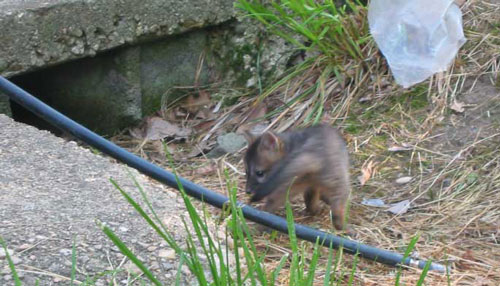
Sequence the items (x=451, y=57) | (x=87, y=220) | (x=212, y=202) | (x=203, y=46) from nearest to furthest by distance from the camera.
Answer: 1. (x=87, y=220)
2. (x=212, y=202)
3. (x=451, y=57)
4. (x=203, y=46)

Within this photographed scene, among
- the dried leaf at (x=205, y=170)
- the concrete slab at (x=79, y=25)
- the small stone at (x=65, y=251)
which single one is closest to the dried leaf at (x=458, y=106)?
the dried leaf at (x=205, y=170)

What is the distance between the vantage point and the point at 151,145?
589 cm

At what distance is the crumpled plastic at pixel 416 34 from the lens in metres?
5.75

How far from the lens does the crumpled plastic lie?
5.75 meters

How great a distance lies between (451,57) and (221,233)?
2.65 metres

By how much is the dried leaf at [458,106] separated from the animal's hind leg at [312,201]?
1.20m

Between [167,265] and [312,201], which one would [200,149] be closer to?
[312,201]

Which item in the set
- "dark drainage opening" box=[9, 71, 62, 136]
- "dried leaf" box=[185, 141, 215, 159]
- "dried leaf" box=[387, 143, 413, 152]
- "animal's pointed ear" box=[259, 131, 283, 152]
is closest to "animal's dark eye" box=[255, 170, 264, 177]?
"animal's pointed ear" box=[259, 131, 283, 152]

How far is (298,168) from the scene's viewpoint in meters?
4.66

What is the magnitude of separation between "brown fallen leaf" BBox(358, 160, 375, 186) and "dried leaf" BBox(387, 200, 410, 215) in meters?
0.29

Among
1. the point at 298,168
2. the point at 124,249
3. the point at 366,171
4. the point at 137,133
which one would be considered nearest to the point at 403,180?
the point at 366,171

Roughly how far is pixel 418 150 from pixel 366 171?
0.34 meters

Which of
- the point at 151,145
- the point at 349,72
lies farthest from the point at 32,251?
the point at 349,72

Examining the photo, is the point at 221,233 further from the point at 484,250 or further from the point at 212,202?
the point at 484,250
